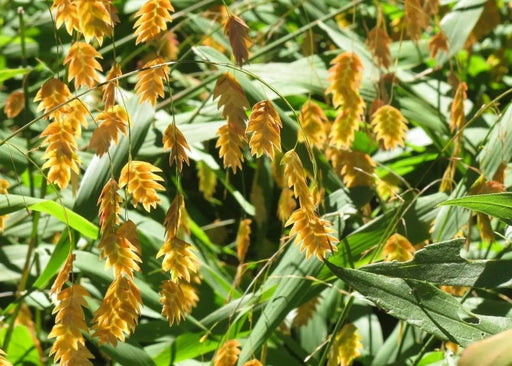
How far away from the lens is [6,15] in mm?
2062

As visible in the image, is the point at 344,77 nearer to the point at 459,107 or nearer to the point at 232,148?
the point at 459,107

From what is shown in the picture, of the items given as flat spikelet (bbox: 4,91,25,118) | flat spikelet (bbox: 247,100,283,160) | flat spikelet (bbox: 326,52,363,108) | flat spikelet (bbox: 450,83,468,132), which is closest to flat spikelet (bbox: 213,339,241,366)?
flat spikelet (bbox: 247,100,283,160)

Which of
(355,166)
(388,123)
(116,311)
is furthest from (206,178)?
(116,311)

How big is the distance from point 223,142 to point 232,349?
0.83 feet

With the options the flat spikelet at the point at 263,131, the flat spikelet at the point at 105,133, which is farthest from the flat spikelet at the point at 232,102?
the flat spikelet at the point at 105,133

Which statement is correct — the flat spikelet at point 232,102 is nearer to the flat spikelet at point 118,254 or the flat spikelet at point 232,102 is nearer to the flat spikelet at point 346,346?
the flat spikelet at point 118,254

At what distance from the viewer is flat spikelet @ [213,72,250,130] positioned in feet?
2.88

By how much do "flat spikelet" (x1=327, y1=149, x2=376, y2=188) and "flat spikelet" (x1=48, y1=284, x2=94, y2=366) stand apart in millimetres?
571

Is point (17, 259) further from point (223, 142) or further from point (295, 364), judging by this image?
point (223, 142)

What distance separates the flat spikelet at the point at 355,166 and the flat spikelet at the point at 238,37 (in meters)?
0.46

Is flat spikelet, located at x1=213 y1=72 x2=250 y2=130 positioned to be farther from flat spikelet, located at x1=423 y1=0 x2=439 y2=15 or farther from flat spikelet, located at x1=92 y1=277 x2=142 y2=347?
flat spikelet, located at x1=423 y1=0 x2=439 y2=15

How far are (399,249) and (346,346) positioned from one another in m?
0.16

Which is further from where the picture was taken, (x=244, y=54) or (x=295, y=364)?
(x=295, y=364)

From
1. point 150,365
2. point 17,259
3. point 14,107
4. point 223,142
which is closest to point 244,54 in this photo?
point 223,142
